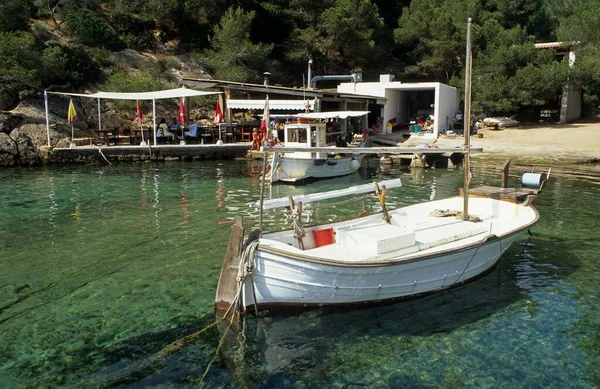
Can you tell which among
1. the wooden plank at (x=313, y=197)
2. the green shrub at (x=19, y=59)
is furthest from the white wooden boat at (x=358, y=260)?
the green shrub at (x=19, y=59)

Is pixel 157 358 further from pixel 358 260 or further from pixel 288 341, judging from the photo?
pixel 358 260

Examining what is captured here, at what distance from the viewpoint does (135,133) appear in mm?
30000

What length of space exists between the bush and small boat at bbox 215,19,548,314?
3527cm

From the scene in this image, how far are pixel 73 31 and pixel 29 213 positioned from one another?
28.7 meters

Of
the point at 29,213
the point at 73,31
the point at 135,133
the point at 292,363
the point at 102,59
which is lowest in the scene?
the point at 292,363

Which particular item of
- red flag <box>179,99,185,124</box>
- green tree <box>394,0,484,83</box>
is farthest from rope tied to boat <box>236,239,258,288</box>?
green tree <box>394,0,484,83</box>

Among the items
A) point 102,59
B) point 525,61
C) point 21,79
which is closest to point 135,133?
point 21,79

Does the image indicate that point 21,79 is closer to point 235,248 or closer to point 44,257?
point 44,257

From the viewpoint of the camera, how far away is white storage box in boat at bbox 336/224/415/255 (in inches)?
361

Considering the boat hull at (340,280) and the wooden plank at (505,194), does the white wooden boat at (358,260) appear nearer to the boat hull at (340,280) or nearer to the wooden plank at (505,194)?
the boat hull at (340,280)

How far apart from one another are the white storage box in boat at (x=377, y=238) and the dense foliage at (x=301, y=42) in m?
27.6

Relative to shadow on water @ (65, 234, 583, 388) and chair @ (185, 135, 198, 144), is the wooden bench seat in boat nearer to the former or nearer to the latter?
shadow on water @ (65, 234, 583, 388)

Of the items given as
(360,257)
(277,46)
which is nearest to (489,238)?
(360,257)

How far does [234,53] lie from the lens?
3947cm
